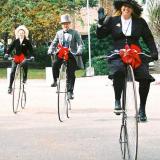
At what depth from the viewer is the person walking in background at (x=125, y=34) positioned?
9.53 meters

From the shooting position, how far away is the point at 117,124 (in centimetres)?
1312

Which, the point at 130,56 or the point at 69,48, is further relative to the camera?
the point at 69,48

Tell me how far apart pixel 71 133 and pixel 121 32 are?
2.36m

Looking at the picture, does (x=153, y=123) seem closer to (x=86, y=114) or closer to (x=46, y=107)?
(x=86, y=114)

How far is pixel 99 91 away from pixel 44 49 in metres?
34.2

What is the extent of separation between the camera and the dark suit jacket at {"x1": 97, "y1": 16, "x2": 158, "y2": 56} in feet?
32.5

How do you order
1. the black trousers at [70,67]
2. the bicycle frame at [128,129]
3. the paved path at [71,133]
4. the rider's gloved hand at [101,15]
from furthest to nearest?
the black trousers at [70,67], the paved path at [71,133], the rider's gloved hand at [101,15], the bicycle frame at [128,129]

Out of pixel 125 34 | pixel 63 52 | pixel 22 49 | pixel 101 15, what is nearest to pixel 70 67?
pixel 63 52

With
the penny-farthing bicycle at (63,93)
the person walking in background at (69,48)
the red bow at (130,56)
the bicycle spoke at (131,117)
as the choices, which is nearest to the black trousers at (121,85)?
the red bow at (130,56)

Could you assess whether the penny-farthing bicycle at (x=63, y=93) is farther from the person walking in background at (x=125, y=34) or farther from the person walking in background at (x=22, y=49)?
the person walking in background at (x=125, y=34)

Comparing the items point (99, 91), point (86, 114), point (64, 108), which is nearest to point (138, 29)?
point (64, 108)

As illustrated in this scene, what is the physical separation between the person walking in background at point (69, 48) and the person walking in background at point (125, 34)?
4514 millimetres

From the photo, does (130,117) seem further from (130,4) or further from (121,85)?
(130,4)

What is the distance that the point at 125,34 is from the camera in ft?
33.3
